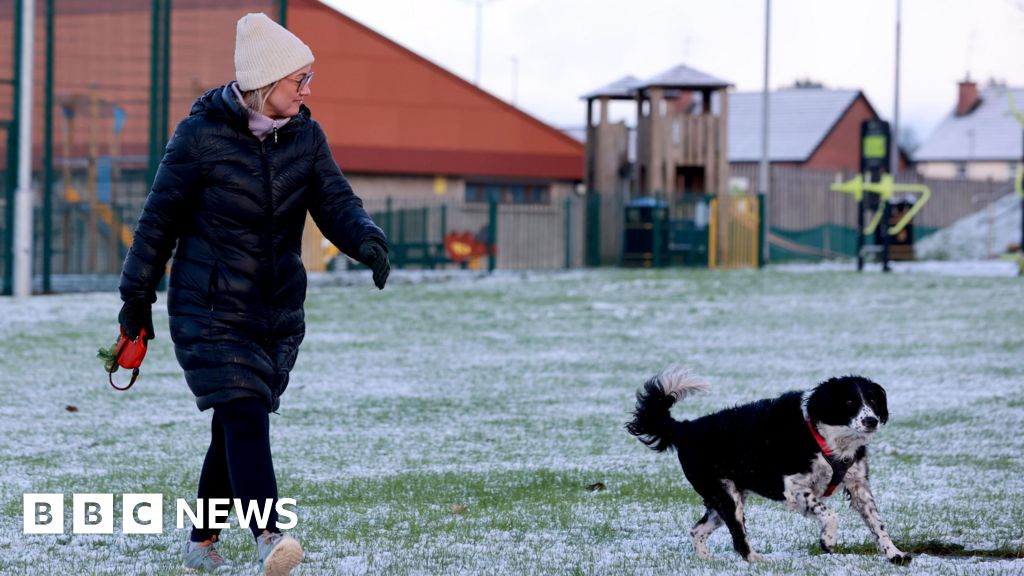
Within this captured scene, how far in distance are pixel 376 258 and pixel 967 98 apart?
303 feet

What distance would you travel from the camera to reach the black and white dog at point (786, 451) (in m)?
5.27

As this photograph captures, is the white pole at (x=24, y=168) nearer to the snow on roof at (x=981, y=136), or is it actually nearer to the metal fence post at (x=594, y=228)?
the metal fence post at (x=594, y=228)

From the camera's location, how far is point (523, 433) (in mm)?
9812

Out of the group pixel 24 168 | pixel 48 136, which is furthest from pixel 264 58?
pixel 48 136

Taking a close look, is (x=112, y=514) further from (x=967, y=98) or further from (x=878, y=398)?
(x=967, y=98)

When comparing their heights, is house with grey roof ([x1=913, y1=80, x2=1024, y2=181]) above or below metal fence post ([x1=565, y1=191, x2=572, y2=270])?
above

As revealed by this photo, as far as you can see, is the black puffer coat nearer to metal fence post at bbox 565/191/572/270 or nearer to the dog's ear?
the dog's ear

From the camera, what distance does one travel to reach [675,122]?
36.5 m

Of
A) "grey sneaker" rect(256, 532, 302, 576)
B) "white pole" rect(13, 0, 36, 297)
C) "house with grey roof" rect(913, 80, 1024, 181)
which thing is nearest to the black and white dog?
"grey sneaker" rect(256, 532, 302, 576)

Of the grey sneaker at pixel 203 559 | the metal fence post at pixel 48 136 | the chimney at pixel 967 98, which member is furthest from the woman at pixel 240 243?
the chimney at pixel 967 98

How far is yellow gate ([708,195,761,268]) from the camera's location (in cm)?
3506

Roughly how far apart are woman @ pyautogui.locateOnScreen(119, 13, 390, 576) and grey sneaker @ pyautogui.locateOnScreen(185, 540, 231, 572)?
0.47 m

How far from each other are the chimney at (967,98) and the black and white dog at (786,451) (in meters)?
90.5

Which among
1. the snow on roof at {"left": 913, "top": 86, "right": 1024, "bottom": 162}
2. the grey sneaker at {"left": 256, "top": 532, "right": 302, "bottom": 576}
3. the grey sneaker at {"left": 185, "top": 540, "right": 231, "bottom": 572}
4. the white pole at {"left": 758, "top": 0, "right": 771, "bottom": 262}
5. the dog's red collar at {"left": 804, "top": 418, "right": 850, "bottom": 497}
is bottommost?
the grey sneaker at {"left": 185, "top": 540, "right": 231, "bottom": 572}
